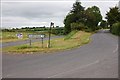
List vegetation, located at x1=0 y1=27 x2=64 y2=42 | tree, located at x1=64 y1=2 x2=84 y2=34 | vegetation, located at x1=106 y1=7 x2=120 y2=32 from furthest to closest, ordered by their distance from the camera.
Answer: tree, located at x1=64 y1=2 x2=84 y2=34 → vegetation, located at x1=106 y1=7 x2=120 y2=32 → vegetation, located at x1=0 y1=27 x2=64 y2=42

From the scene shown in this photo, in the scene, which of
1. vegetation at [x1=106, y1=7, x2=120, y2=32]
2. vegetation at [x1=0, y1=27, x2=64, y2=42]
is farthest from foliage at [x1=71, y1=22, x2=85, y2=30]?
vegetation at [x1=0, y1=27, x2=64, y2=42]

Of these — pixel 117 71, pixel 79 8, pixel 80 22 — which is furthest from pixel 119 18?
pixel 117 71

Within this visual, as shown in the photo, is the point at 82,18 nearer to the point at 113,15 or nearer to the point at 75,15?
the point at 75,15

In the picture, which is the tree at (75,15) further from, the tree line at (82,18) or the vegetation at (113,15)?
the vegetation at (113,15)

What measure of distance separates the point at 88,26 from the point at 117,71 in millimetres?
82578

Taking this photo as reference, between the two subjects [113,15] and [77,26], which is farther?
[113,15]

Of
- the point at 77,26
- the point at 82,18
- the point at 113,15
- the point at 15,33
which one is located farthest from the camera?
the point at 82,18

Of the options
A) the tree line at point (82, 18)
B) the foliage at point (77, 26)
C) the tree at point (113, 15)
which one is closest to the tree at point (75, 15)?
the tree line at point (82, 18)

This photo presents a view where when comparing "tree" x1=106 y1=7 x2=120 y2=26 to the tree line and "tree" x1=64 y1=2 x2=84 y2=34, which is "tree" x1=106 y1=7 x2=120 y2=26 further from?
"tree" x1=64 y1=2 x2=84 y2=34

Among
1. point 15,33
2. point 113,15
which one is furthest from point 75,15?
point 15,33

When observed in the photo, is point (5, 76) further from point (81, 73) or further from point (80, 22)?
point (80, 22)

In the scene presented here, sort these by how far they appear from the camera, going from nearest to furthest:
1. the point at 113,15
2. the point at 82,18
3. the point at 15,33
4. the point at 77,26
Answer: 1. the point at 77,26
2. the point at 113,15
3. the point at 15,33
4. the point at 82,18

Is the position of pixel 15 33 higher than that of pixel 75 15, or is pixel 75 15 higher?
pixel 75 15

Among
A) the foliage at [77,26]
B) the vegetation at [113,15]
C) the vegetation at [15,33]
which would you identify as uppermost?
the vegetation at [113,15]
